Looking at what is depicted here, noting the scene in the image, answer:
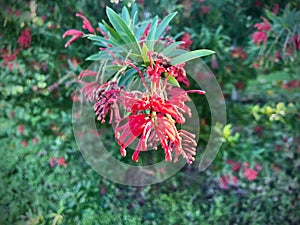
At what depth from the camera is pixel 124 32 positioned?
1248 mm

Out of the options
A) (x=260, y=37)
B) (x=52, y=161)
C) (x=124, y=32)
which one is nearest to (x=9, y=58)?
(x=52, y=161)

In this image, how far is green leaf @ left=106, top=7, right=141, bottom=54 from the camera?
1229 millimetres

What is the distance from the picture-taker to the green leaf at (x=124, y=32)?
48.4 inches

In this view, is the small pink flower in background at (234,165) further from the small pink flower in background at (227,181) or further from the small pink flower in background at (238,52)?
the small pink flower in background at (238,52)

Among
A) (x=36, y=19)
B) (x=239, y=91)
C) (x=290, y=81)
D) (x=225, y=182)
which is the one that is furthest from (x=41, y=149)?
(x=290, y=81)

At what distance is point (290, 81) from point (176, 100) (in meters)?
1.71

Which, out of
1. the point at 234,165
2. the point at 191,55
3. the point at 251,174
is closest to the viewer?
the point at 191,55

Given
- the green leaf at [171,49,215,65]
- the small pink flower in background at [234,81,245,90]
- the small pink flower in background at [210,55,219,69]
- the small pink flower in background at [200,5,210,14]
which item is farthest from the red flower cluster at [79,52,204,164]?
the small pink flower in background at [234,81,245,90]

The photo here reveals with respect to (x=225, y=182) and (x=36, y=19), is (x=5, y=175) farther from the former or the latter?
(x=225, y=182)

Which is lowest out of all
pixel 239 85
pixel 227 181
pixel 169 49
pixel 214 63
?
pixel 227 181

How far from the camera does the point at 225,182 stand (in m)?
2.25

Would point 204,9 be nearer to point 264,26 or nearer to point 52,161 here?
point 264,26

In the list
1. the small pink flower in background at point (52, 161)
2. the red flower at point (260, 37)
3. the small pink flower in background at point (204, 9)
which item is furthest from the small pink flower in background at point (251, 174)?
the small pink flower in background at point (52, 161)

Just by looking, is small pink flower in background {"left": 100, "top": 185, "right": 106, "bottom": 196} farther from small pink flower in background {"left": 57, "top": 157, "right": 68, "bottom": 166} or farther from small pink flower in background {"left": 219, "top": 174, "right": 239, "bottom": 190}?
small pink flower in background {"left": 219, "top": 174, "right": 239, "bottom": 190}
